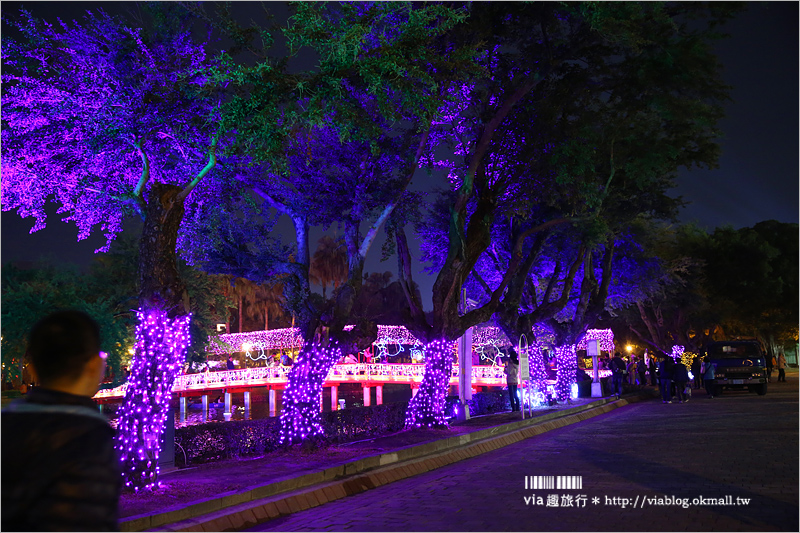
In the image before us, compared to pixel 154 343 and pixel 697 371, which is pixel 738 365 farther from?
pixel 154 343

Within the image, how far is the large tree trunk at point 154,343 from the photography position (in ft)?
31.4

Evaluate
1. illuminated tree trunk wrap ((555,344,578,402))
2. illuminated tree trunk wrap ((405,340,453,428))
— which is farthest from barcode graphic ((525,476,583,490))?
illuminated tree trunk wrap ((555,344,578,402))

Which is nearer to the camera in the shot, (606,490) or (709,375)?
(606,490)

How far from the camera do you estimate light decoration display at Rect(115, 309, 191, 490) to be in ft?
31.1

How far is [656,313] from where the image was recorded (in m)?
53.8

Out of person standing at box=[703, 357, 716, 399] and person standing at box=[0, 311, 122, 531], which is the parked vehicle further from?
person standing at box=[0, 311, 122, 531]

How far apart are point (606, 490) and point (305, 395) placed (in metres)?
7.68

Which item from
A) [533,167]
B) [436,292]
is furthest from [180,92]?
[533,167]

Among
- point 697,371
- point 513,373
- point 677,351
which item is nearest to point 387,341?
point 677,351

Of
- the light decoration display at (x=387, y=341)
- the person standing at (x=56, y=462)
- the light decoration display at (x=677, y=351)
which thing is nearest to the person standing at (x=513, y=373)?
the person standing at (x=56, y=462)

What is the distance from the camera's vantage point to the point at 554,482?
32.5 ft

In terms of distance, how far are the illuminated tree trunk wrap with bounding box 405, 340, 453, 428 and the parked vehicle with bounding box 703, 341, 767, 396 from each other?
18446 millimetres

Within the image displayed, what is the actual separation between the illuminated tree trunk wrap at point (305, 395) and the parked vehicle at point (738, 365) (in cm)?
2249

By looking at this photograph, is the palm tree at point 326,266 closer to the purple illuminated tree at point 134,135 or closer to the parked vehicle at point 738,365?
the parked vehicle at point 738,365
